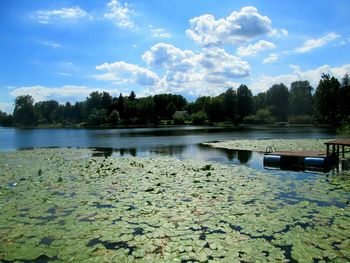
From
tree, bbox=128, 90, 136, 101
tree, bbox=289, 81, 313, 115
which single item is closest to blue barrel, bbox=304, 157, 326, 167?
tree, bbox=289, 81, 313, 115

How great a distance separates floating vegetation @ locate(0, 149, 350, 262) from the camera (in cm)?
661

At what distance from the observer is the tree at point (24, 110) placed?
148375 millimetres

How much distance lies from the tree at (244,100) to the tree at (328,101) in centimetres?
2487

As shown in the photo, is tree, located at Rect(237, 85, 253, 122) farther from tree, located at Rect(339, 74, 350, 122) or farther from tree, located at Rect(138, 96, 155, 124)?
tree, located at Rect(138, 96, 155, 124)

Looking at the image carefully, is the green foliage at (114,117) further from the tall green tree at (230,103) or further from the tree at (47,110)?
the tree at (47,110)

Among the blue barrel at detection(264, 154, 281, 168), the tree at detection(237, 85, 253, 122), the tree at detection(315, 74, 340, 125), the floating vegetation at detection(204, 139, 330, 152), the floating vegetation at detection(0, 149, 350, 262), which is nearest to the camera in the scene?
the floating vegetation at detection(0, 149, 350, 262)

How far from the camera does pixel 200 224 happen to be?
27.6 ft

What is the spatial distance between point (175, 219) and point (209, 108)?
120261mm

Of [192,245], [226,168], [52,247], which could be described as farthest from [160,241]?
[226,168]

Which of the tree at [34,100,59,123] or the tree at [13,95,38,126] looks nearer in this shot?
the tree at [13,95,38,126]

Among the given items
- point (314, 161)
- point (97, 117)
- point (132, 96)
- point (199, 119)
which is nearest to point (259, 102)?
point (199, 119)

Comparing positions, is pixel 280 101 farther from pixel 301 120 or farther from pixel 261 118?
pixel 301 120

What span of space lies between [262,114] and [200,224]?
111430 mm

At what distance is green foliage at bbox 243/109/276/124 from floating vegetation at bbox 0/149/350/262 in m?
99.9
